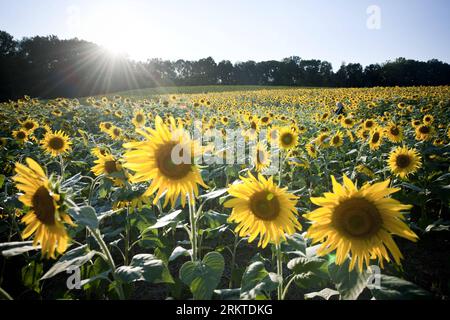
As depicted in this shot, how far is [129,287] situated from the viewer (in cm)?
289

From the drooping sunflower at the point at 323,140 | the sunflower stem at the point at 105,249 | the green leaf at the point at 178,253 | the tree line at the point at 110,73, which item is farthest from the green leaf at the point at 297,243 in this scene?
the tree line at the point at 110,73

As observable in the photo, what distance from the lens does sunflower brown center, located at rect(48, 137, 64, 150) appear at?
512 centimetres

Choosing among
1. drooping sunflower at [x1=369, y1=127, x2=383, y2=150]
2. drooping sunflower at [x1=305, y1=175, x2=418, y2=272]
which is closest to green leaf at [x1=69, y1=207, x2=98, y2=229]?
drooping sunflower at [x1=305, y1=175, x2=418, y2=272]

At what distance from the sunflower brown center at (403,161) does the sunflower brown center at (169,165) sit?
364 centimetres

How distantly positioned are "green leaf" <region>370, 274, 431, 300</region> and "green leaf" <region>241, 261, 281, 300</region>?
1.95 feet

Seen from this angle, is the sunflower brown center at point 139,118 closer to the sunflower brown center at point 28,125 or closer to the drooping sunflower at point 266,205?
the sunflower brown center at point 28,125

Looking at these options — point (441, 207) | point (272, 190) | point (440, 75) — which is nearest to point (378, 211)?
point (272, 190)

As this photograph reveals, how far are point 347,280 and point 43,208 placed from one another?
1907 millimetres

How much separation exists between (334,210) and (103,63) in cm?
8278

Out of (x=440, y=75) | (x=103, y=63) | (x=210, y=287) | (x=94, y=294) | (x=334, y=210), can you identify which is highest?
(x=103, y=63)

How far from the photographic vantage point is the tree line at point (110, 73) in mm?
59312

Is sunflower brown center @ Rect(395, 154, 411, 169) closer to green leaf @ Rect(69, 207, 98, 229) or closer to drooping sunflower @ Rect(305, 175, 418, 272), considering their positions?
drooping sunflower @ Rect(305, 175, 418, 272)

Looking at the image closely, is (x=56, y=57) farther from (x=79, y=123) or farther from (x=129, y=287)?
(x=129, y=287)

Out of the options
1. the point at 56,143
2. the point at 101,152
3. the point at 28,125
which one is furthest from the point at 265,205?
the point at 28,125
